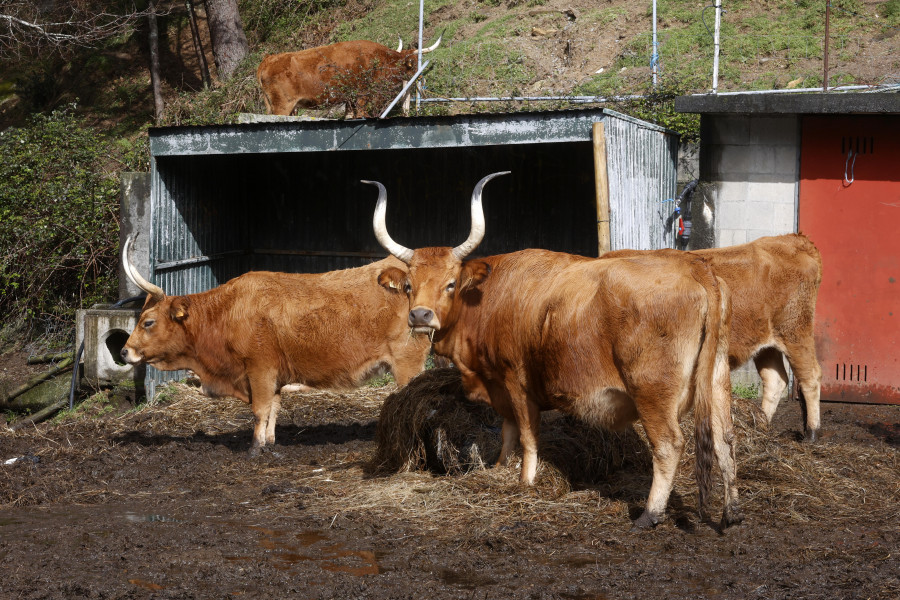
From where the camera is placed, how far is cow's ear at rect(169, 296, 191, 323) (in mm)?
9211

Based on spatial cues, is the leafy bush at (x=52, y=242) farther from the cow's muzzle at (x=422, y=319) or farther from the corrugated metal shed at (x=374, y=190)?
the cow's muzzle at (x=422, y=319)

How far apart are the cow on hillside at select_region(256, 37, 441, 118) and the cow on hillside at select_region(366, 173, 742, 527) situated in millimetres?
7083

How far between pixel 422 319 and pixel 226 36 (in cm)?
1660

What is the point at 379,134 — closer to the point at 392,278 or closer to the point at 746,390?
the point at 392,278

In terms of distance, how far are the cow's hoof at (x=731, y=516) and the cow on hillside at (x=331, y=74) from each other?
30.3ft

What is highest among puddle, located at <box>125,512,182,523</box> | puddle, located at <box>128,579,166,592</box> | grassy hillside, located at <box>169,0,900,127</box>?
grassy hillside, located at <box>169,0,900,127</box>

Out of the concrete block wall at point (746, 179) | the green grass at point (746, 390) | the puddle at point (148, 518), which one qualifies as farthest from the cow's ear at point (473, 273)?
the concrete block wall at point (746, 179)

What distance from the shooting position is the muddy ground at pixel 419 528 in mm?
5387

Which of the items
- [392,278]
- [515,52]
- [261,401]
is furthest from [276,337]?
[515,52]

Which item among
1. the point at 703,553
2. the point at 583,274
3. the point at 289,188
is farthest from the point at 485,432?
the point at 289,188

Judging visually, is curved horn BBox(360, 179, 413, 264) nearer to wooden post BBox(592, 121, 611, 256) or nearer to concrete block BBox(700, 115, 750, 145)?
wooden post BBox(592, 121, 611, 256)

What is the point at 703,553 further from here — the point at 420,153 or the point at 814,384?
the point at 420,153

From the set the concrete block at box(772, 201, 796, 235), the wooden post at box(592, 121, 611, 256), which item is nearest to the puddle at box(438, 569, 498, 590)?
the wooden post at box(592, 121, 611, 256)

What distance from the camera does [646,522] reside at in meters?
6.16
